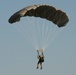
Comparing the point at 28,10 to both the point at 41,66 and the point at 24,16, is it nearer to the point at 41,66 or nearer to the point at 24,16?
the point at 24,16

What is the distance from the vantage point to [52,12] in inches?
2569

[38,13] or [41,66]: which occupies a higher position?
[38,13]

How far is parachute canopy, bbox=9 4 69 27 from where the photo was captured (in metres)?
63.3

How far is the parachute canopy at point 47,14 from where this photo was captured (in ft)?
208

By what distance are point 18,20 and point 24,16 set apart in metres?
1.38

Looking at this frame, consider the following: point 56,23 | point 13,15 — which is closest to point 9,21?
point 13,15

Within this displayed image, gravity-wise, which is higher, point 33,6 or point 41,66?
point 33,6

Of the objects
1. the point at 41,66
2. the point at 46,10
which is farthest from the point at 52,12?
the point at 41,66

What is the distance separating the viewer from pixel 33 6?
6325 cm

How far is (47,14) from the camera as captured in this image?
6575cm

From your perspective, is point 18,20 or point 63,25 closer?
point 18,20

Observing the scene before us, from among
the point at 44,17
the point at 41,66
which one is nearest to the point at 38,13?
the point at 44,17

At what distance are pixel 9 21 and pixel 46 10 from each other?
3800 mm

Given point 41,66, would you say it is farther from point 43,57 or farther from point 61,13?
point 61,13
